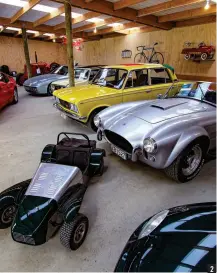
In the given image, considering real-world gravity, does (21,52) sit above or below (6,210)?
above

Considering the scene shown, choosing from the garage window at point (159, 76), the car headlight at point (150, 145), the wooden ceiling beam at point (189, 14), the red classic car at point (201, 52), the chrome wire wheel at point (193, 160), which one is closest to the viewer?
the car headlight at point (150, 145)

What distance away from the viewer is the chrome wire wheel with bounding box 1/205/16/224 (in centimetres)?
199

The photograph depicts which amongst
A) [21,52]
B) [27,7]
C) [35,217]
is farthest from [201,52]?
[21,52]

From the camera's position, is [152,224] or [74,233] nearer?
[152,224]

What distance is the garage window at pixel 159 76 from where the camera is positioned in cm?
480

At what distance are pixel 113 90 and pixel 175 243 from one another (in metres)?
3.50

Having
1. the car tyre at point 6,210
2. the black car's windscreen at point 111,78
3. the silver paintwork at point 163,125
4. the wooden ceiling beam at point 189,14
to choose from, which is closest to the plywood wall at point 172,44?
the wooden ceiling beam at point 189,14

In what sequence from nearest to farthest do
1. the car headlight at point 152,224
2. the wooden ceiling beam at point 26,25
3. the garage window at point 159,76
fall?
the car headlight at point 152,224 < the garage window at point 159,76 < the wooden ceiling beam at point 26,25

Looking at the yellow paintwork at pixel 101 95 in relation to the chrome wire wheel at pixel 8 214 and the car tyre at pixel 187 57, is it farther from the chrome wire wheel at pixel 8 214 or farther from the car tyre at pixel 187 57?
the car tyre at pixel 187 57

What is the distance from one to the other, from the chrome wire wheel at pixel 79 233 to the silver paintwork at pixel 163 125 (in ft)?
3.31

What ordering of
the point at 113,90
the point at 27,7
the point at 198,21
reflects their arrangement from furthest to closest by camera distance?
the point at 198,21 → the point at 27,7 → the point at 113,90

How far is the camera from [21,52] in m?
14.3

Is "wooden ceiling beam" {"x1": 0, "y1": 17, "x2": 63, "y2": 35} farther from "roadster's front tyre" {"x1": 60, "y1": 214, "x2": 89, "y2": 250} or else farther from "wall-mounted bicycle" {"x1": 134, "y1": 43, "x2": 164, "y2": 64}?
"roadster's front tyre" {"x1": 60, "y1": 214, "x2": 89, "y2": 250}

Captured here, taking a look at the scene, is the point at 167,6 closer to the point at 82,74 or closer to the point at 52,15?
the point at 82,74
